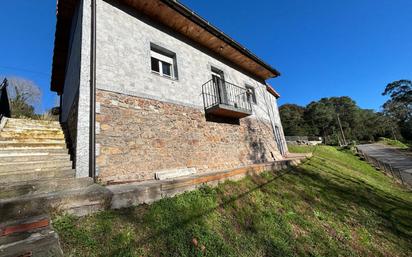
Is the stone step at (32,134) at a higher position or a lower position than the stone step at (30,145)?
higher

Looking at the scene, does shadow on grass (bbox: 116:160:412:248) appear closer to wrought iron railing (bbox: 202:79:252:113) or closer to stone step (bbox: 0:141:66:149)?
stone step (bbox: 0:141:66:149)

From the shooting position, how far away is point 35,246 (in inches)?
80.2

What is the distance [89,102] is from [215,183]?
367 centimetres

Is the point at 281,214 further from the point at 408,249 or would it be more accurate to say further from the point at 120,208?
the point at 120,208

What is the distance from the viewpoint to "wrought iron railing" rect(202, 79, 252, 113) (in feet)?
24.9

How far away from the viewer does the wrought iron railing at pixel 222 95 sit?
7595mm

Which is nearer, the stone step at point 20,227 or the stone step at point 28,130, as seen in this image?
the stone step at point 20,227

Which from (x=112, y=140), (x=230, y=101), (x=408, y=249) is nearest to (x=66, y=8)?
(x=112, y=140)

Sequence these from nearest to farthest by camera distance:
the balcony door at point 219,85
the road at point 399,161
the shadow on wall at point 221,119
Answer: the shadow on wall at point 221,119 → the balcony door at point 219,85 → the road at point 399,161

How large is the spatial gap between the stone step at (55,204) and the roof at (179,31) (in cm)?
591

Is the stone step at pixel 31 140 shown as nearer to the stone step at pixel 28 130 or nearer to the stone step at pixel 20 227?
the stone step at pixel 28 130

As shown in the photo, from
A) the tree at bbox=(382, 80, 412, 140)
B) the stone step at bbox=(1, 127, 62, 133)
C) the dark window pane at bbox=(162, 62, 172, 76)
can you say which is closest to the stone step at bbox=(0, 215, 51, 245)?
the stone step at bbox=(1, 127, 62, 133)

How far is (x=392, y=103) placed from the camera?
50688mm

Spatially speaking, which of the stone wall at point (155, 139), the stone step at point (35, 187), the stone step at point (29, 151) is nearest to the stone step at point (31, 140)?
the stone step at point (29, 151)
